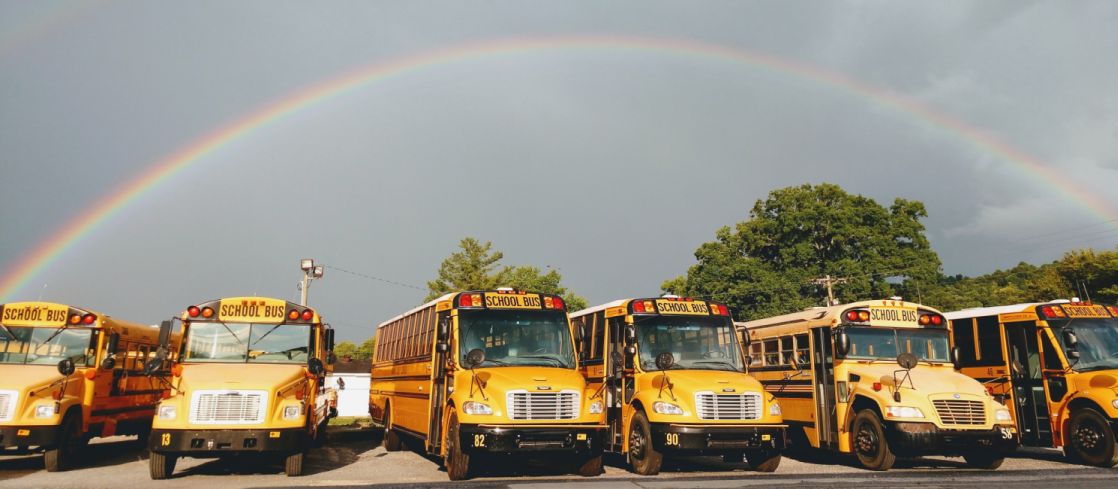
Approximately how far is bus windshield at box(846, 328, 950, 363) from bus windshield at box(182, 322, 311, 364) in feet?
33.4

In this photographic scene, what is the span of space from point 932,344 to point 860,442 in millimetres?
2633

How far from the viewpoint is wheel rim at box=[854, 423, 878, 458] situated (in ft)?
42.1

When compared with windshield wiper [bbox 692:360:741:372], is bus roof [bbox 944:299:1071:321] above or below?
above

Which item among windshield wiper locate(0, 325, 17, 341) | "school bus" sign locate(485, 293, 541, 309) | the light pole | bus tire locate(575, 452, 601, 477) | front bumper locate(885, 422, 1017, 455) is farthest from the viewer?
the light pole

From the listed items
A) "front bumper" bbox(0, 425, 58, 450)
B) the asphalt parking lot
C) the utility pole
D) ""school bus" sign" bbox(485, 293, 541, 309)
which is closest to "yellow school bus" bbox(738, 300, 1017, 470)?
the asphalt parking lot

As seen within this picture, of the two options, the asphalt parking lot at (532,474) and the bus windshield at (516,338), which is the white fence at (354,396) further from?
the bus windshield at (516,338)

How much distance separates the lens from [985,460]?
13.2 meters

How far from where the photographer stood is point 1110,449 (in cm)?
1263

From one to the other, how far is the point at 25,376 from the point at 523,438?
882 centimetres

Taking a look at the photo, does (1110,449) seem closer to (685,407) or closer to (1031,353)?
(1031,353)

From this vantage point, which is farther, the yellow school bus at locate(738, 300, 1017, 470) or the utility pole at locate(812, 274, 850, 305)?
the utility pole at locate(812, 274, 850, 305)

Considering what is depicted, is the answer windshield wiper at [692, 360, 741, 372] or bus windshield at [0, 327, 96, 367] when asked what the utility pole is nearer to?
windshield wiper at [692, 360, 741, 372]

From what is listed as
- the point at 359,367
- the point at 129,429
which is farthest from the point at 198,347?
the point at 359,367

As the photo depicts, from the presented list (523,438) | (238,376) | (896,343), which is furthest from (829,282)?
(238,376)
